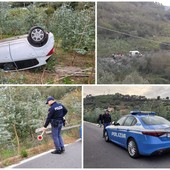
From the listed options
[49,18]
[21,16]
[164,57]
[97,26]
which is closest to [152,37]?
[164,57]

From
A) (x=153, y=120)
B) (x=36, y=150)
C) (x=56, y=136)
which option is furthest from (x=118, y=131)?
(x=36, y=150)

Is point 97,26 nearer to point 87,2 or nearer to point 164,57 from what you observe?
point 87,2

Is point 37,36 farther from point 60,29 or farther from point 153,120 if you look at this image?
point 153,120

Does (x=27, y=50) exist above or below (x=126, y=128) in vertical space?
above

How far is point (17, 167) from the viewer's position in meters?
5.68

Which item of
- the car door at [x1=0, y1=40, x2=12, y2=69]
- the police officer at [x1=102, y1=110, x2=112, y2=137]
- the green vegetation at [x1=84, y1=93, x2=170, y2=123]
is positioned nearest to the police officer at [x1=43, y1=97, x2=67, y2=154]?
the green vegetation at [x1=84, y1=93, x2=170, y2=123]

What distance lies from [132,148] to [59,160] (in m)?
1.35

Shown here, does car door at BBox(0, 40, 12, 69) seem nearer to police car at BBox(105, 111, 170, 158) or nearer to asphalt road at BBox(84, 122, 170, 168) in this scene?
asphalt road at BBox(84, 122, 170, 168)

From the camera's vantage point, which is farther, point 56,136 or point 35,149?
point 35,149

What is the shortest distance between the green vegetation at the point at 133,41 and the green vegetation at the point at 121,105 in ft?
1.24

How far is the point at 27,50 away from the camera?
665cm

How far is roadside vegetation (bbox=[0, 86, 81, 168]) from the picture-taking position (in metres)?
6.29

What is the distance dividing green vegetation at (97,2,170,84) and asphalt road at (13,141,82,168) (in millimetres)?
1550

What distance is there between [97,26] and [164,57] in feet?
5.33
